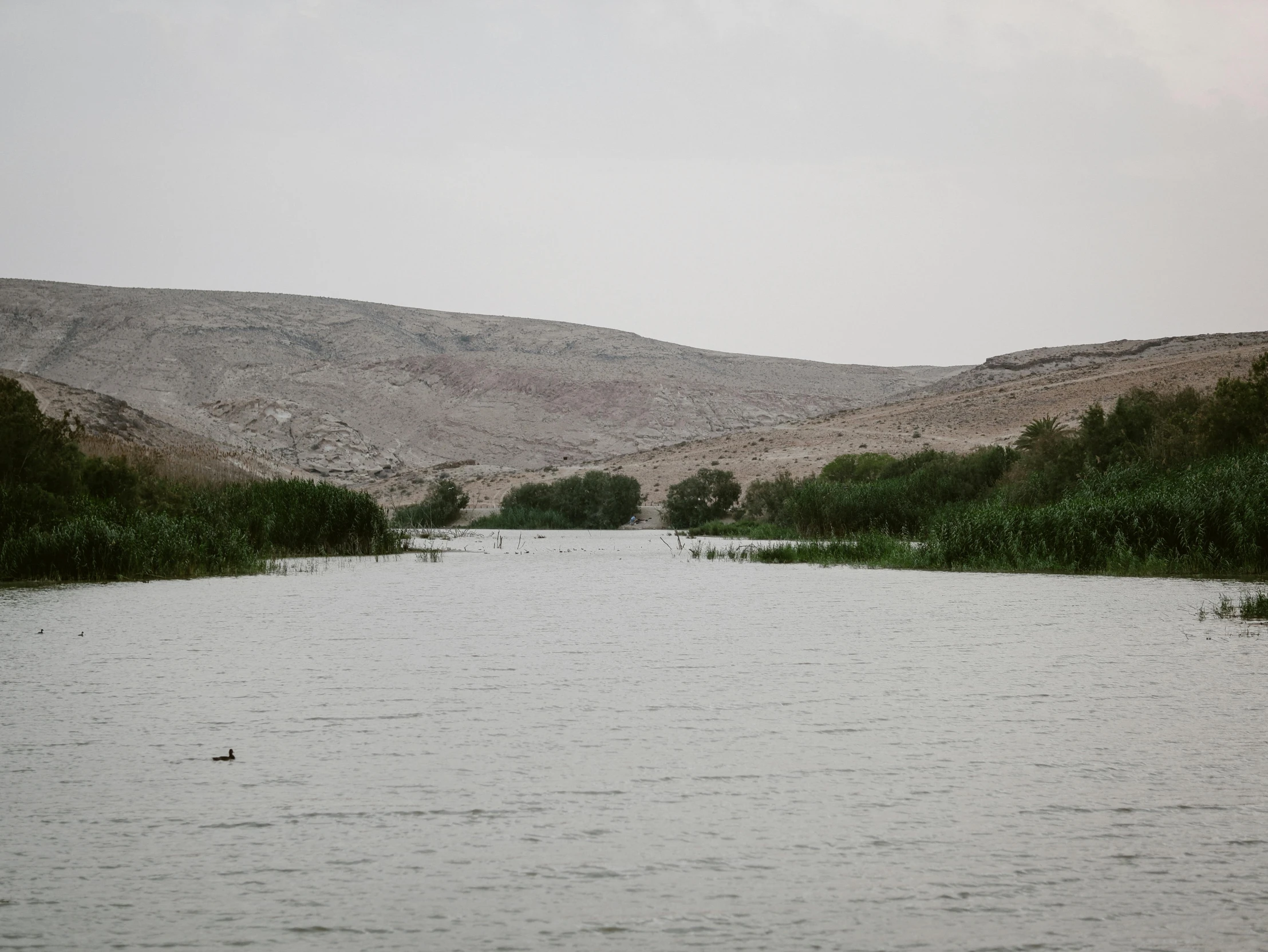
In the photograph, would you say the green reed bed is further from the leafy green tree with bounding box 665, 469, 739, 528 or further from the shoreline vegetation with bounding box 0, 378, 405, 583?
the leafy green tree with bounding box 665, 469, 739, 528

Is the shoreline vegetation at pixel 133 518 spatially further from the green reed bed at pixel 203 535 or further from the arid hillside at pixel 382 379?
the arid hillside at pixel 382 379

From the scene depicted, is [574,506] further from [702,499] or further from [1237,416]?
[1237,416]

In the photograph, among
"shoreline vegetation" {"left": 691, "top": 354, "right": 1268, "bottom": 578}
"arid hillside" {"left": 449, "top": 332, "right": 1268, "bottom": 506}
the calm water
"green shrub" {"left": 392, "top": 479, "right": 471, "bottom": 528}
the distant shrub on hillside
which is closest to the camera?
the calm water

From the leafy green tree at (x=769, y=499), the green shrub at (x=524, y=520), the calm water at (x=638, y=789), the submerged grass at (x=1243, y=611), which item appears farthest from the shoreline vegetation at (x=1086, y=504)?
the green shrub at (x=524, y=520)

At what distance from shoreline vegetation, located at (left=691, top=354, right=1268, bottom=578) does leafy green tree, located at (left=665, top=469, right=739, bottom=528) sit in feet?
35.0

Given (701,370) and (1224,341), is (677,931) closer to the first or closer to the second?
(1224,341)

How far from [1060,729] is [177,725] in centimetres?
426

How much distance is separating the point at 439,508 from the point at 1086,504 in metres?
29.6

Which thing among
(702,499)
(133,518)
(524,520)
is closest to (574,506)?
(524,520)

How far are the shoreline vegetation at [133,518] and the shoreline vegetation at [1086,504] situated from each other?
7.15 metres

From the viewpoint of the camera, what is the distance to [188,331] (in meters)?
97.0

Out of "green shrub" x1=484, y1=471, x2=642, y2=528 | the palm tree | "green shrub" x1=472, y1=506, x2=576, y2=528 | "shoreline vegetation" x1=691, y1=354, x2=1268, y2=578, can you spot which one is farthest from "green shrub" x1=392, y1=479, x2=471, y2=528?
the palm tree

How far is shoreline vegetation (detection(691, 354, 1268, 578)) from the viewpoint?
15.7 meters

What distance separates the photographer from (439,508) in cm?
4456
